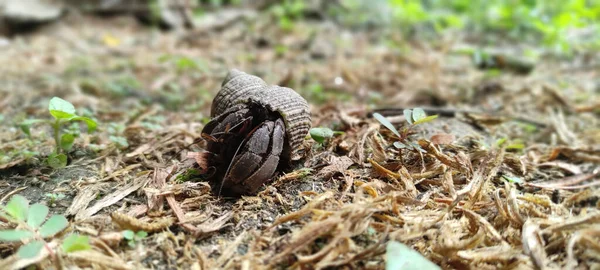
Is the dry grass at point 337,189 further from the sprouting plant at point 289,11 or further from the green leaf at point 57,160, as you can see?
the sprouting plant at point 289,11

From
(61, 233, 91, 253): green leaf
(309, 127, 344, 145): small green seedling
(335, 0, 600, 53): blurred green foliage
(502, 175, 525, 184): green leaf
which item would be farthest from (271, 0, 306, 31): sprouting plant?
(61, 233, 91, 253): green leaf

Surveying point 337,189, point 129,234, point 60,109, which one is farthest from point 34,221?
point 337,189

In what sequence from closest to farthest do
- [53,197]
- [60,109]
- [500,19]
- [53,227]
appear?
[53,227]
[53,197]
[60,109]
[500,19]

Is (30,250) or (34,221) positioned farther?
(34,221)

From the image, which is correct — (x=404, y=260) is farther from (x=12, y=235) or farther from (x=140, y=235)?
(x=12, y=235)

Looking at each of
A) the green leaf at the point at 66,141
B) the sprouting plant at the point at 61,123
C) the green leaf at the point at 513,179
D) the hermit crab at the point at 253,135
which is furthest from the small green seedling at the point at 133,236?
the green leaf at the point at 513,179

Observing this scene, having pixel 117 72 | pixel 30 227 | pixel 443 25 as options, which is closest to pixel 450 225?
pixel 30 227
